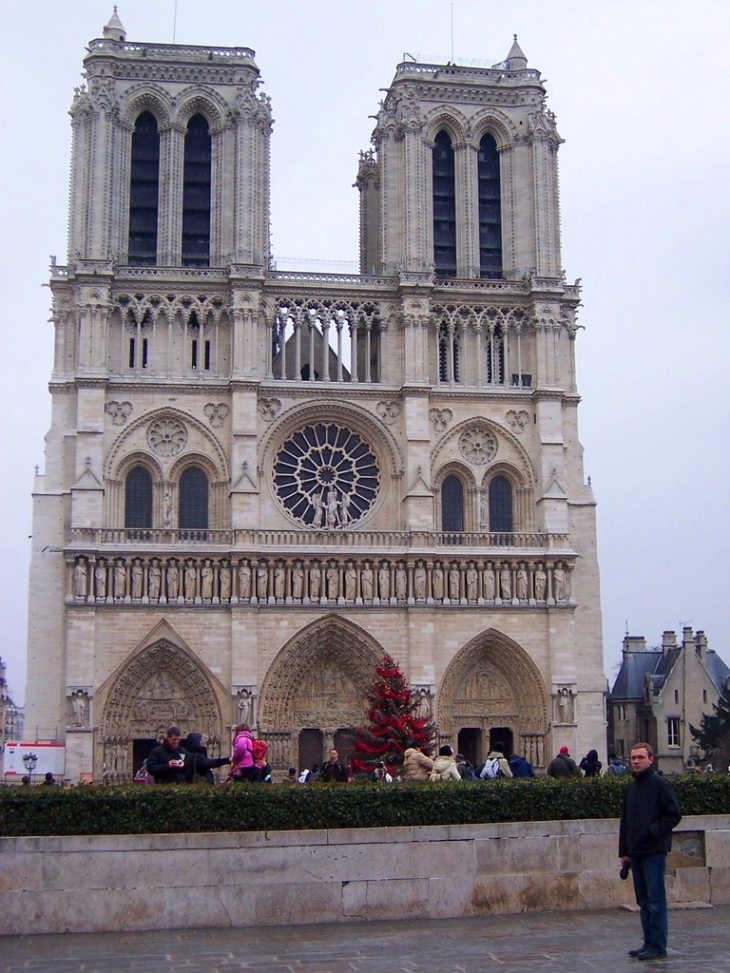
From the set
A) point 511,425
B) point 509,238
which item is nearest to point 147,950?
point 511,425

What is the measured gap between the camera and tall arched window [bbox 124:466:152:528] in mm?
39406

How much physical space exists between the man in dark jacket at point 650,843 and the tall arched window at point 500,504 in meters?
29.6

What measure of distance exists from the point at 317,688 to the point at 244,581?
400cm

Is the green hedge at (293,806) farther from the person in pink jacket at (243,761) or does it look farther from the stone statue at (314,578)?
the stone statue at (314,578)

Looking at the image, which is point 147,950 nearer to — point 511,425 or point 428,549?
point 428,549

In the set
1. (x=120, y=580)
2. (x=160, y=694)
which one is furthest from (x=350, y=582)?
(x=120, y=580)

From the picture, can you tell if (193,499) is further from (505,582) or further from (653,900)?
(653,900)

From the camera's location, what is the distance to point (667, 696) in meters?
52.7

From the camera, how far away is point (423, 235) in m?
41.5

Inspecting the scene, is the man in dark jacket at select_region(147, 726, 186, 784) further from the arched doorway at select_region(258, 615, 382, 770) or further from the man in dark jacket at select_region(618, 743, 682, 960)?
the arched doorway at select_region(258, 615, 382, 770)

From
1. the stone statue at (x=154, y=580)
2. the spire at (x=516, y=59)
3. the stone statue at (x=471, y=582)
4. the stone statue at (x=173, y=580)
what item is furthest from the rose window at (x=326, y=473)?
the spire at (x=516, y=59)

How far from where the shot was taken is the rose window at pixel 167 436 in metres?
39.6

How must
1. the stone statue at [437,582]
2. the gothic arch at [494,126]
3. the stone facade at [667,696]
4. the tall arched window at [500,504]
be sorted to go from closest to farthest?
the stone statue at [437,582], the tall arched window at [500,504], the gothic arch at [494,126], the stone facade at [667,696]

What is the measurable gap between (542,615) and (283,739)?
8480 millimetres
